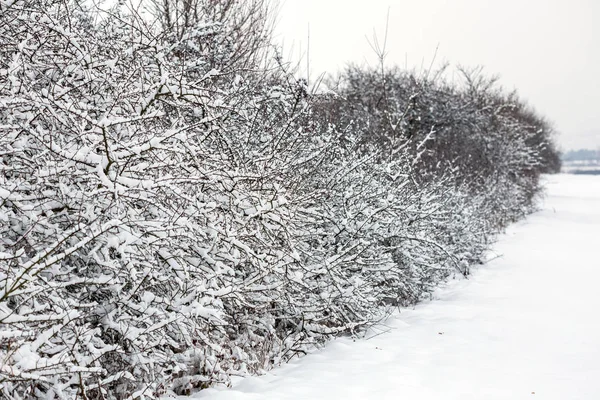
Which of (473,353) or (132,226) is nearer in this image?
(132,226)

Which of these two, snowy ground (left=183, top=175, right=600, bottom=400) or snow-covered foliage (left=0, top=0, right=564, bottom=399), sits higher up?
snow-covered foliage (left=0, top=0, right=564, bottom=399)

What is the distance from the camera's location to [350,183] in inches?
268

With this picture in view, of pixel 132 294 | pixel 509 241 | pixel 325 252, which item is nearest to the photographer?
pixel 132 294

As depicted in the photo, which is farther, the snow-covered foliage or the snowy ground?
the snowy ground

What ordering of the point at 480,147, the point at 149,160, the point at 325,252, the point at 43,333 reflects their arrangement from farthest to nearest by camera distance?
1. the point at 480,147
2. the point at 325,252
3. the point at 149,160
4. the point at 43,333

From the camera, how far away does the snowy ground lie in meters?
4.27

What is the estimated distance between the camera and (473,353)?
17.5 feet

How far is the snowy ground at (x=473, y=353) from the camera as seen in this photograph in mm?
4270

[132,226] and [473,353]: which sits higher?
[132,226]

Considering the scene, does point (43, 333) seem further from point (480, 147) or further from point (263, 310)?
point (480, 147)

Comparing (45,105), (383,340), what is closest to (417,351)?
(383,340)

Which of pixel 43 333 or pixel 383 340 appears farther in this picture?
pixel 383 340

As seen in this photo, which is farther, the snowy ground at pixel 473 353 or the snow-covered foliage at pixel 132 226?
the snowy ground at pixel 473 353

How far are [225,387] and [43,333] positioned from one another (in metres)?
1.83
